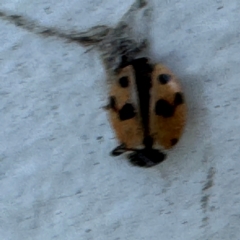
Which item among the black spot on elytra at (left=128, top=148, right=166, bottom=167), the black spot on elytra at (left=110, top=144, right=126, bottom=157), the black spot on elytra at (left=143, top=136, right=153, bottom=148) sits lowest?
the black spot on elytra at (left=128, top=148, right=166, bottom=167)

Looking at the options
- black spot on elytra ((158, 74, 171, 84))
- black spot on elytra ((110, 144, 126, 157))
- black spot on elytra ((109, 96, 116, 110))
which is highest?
black spot on elytra ((158, 74, 171, 84))

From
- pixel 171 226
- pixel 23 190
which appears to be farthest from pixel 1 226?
pixel 171 226

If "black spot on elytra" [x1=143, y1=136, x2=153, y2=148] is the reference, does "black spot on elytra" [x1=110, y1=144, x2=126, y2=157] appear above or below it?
below
